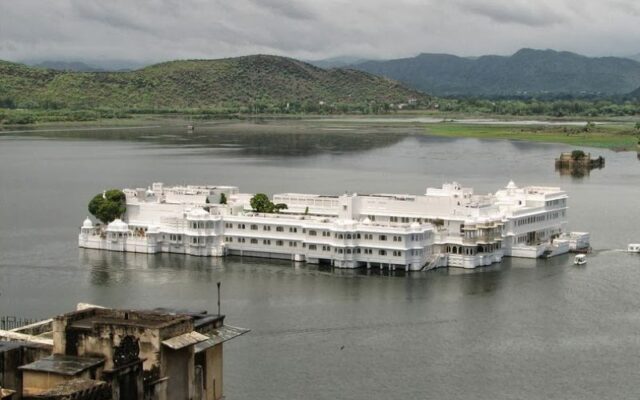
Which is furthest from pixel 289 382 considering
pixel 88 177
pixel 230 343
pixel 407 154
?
pixel 407 154

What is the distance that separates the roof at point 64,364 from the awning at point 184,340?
89 centimetres

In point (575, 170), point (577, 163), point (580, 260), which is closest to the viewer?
point (580, 260)

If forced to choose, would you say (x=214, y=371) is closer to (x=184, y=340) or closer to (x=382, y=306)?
(x=184, y=340)

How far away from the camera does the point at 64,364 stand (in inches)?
558

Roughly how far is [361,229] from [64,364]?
24.0m

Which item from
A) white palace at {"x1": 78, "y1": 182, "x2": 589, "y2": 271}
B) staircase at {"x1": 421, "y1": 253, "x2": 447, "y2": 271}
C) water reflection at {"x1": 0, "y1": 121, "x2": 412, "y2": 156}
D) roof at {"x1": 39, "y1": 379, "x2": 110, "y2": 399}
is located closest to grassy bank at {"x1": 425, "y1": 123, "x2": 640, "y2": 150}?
water reflection at {"x1": 0, "y1": 121, "x2": 412, "y2": 156}

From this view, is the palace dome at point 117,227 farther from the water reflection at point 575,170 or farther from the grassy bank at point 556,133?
the grassy bank at point 556,133

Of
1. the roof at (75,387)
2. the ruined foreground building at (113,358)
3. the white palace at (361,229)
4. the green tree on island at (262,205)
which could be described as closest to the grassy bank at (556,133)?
the white palace at (361,229)

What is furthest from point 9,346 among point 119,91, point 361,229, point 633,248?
point 119,91

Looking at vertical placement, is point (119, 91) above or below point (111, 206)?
above

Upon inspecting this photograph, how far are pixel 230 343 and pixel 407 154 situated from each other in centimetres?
7117

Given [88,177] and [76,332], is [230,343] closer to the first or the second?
[76,332]

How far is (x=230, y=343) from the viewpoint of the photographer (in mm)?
26750

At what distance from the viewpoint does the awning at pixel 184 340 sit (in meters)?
14.5
